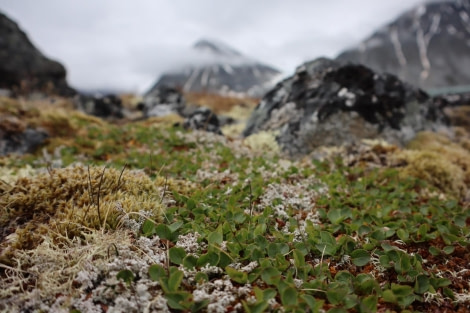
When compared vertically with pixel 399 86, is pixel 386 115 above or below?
below

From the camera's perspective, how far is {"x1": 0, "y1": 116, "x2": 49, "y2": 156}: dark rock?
304 inches

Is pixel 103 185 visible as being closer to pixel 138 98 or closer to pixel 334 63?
pixel 334 63

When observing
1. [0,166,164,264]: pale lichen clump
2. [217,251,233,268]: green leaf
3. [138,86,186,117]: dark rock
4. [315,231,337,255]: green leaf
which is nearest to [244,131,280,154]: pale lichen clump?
[0,166,164,264]: pale lichen clump

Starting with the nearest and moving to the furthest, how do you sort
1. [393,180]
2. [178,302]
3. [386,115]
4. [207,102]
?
[178,302]
[393,180]
[386,115]
[207,102]

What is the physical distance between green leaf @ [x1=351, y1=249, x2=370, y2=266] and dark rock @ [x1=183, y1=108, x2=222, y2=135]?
720 cm

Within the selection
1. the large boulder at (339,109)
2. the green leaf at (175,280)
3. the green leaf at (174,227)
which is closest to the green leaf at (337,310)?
the green leaf at (175,280)

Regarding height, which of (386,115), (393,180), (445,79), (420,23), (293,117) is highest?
(420,23)

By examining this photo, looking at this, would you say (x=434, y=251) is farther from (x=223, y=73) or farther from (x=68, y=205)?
(x=223, y=73)

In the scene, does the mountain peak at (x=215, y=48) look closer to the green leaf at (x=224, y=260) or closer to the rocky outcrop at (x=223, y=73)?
the rocky outcrop at (x=223, y=73)

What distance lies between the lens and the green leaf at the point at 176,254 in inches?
104

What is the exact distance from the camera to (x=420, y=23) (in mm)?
131500

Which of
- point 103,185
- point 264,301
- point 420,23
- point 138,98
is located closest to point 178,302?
point 264,301

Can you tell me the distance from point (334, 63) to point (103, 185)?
9.14 meters

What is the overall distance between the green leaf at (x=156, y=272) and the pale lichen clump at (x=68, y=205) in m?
0.78
